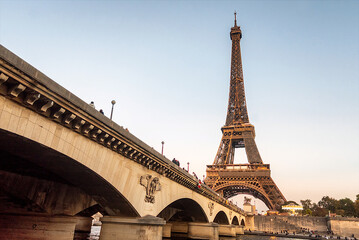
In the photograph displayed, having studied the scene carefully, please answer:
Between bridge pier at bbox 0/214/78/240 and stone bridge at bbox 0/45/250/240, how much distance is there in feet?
0.19

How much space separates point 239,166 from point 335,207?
6174 cm

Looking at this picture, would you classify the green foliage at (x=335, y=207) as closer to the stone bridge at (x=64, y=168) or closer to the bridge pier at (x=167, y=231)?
the bridge pier at (x=167, y=231)

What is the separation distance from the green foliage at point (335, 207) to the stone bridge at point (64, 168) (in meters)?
94.8

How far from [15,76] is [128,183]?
8449 mm

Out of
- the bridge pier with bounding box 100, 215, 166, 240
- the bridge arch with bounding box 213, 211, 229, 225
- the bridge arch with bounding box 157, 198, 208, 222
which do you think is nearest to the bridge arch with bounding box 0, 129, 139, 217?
the bridge pier with bounding box 100, 215, 166, 240

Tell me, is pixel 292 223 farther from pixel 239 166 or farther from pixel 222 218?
pixel 222 218

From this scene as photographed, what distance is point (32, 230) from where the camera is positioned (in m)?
16.9

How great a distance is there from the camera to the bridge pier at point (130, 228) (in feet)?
49.1

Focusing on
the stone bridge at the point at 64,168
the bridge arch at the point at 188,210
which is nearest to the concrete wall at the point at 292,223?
the bridge arch at the point at 188,210

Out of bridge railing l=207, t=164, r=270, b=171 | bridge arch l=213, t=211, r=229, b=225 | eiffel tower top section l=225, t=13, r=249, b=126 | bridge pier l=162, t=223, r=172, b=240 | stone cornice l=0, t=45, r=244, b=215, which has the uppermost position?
eiffel tower top section l=225, t=13, r=249, b=126

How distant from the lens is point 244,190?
80.0 m

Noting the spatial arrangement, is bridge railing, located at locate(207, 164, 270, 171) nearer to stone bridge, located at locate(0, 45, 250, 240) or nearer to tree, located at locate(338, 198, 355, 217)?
tree, located at locate(338, 198, 355, 217)

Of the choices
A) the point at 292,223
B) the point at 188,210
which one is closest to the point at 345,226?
the point at 292,223

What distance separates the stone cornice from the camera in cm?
778
